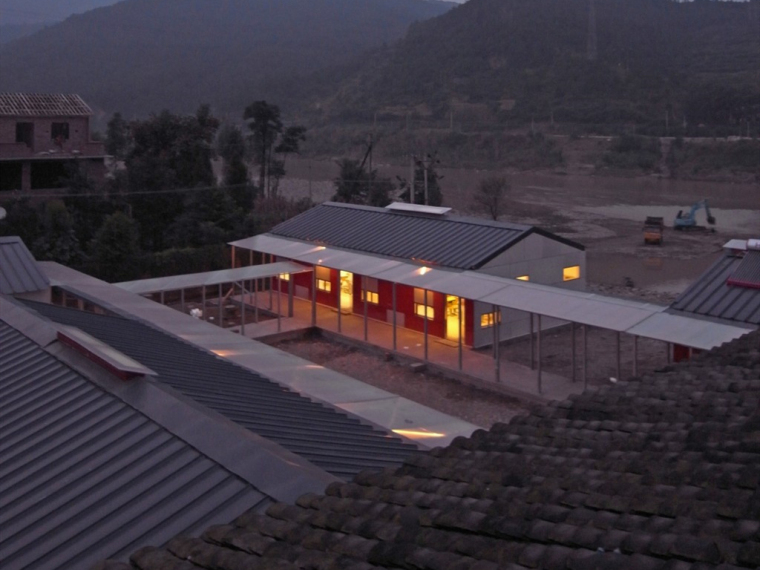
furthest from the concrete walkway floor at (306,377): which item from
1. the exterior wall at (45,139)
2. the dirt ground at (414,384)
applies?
the exterior wall at (45,139)

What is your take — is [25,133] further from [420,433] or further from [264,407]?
[264,407]

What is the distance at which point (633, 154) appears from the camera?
225ft

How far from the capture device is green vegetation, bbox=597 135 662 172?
67188mm

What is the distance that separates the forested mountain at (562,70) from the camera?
85.3 meters

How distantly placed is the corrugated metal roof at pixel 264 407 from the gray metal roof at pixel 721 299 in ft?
27.0

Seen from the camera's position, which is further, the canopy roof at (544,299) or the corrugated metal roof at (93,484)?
the canopy roof at (544,299)

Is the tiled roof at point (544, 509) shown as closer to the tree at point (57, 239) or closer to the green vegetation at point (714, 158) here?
the tree at point (57, 239)

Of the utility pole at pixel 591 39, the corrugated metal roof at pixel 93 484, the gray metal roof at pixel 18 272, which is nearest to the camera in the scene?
the corrugated metal roof at pixel 93 484

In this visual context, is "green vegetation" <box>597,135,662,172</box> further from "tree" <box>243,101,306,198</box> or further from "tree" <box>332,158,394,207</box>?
"tree" <box>332,158,394,207</box>

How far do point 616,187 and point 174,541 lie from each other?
194ft

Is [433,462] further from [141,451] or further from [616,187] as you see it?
[616,187]

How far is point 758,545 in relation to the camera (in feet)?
8.59

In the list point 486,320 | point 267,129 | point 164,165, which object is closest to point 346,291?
point 486,320

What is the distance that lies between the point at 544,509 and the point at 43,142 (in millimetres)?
30397
